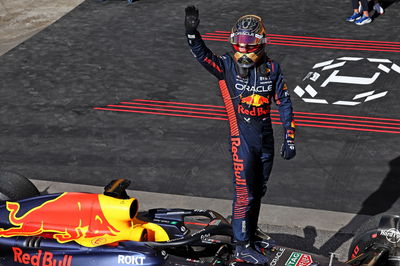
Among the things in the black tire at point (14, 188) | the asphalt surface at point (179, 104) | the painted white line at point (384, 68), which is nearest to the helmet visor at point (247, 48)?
the black tire at point (14, 188)

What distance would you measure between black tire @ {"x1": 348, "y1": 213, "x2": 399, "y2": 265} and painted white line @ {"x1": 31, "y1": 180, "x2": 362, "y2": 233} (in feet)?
3.00

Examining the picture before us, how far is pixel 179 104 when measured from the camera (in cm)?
1059

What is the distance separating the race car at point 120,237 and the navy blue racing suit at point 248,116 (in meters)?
0.38

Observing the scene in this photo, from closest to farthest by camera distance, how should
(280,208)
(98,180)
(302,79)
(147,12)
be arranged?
(280,208) < (98,180) < (302,79) < (147,12)

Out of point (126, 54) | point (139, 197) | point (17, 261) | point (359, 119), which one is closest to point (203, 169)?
point (139, 197)

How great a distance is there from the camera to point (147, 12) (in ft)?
47.3

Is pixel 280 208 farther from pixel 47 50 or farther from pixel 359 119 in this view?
pixel 47 50

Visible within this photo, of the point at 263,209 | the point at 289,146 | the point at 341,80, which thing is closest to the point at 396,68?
the point at 341,80

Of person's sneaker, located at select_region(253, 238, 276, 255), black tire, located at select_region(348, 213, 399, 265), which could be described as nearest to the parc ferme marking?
black tire, located at select_region(348, 213, 399, 265)

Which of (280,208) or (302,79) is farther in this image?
(302,79)

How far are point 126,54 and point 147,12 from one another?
227cm

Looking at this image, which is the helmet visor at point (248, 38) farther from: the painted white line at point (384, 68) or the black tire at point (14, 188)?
the painted white line at point (384, 68)

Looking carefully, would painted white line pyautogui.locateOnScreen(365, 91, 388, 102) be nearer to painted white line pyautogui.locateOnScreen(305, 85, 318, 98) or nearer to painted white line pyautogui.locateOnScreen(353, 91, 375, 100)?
painted white line pyautogui.locateOnScreen(353, 91, 375, 100)

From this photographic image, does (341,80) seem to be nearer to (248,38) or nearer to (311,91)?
(311,91)
